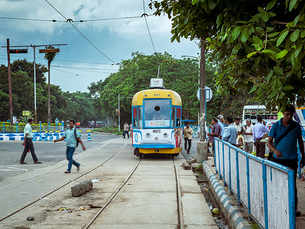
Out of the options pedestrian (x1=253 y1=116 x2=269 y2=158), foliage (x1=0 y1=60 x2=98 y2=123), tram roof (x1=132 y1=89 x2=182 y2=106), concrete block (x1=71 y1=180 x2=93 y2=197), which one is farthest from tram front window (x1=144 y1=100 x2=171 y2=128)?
foliage (x1=0 y1=60 x2=98 y2=123)

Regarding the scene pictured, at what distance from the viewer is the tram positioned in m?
16.4

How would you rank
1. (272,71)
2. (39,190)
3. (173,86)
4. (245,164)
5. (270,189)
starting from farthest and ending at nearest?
(173,86) → (39,190) → (245,164) → (270,189) → (272,71)

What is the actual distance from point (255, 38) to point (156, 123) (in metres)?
13.5

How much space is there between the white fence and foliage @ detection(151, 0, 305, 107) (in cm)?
77

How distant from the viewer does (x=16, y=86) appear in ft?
187

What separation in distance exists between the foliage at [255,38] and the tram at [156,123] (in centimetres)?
1151

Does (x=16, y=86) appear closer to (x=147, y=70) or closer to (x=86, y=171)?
(x=147, y=70)

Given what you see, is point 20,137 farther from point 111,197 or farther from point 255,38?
point 255,38

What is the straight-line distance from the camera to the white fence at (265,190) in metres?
3.54

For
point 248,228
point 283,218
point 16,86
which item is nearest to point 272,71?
point 283,218

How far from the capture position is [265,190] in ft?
14.4

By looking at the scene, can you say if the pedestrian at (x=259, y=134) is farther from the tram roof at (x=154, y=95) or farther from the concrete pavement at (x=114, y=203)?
the tram roof at (x=154, y=95)

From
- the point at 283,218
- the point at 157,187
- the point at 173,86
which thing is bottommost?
the point at 157,187

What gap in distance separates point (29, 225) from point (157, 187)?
4.11m
